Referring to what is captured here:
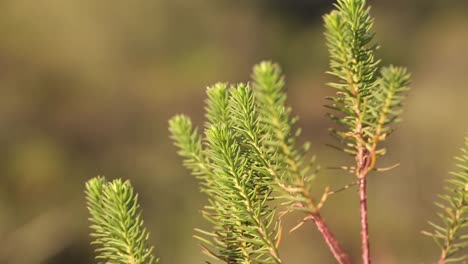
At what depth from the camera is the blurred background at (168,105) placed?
3.15m

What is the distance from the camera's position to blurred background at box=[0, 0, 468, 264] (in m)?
3.15

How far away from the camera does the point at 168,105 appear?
5230 millimetres

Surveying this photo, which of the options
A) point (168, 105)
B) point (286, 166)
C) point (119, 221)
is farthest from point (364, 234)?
point (168, 105)

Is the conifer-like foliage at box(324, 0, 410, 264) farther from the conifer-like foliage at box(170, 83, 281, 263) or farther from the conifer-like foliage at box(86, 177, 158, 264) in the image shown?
the conifer-like foliage at box(86, 177, 158, 264)

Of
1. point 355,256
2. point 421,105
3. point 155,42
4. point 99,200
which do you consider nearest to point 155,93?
point 155,42

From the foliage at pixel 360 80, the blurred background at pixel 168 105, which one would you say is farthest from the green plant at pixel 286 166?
the blurred background at pixel 168 105

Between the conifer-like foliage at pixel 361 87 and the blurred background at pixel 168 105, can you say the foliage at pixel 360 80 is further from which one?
the blurred background at pixel 168 105

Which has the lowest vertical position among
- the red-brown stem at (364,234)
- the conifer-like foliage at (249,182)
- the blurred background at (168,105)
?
the red-brown stem at (364,234)

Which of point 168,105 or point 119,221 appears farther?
point 168,105

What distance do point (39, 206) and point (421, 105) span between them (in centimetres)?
314

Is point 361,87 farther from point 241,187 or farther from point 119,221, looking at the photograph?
point 119,221

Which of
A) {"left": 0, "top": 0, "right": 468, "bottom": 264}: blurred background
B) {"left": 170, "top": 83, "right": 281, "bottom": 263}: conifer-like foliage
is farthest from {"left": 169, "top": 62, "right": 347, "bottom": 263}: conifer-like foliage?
{"left": 0, "top": 0, "right": 468, "bottom": 264}: blurred background

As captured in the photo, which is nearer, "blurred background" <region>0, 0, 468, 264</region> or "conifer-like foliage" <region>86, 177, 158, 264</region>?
"conifer-like foliage" <region>86, 177, 158, 264</region>

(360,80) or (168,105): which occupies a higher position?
(168,105)
